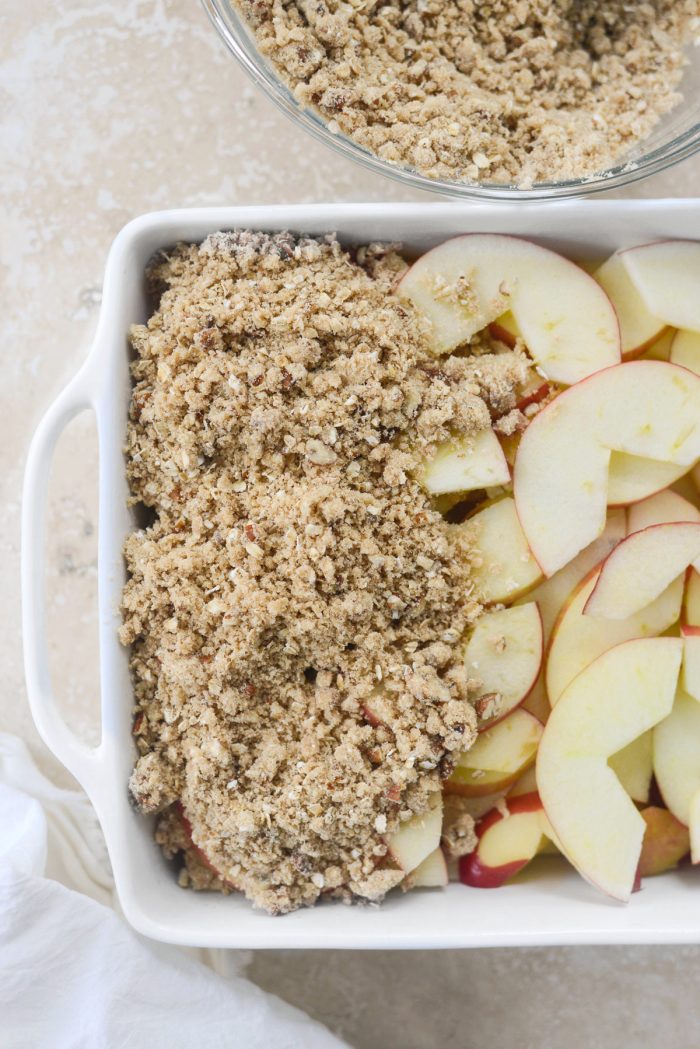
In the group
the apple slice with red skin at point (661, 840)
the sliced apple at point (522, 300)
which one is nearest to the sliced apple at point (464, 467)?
the sliced apple at point (522, 300)

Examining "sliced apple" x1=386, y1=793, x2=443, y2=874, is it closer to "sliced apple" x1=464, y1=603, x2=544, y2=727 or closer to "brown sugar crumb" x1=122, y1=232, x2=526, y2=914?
"brown sugar crumb" x1=122, y1=232, x2=526, y2=914

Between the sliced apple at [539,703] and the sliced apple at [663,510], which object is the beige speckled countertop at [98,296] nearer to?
the sliced apple at [539,703]

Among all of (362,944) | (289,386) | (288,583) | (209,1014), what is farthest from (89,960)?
(289,386)

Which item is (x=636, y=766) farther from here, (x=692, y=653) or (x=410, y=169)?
(x=410, y=169)

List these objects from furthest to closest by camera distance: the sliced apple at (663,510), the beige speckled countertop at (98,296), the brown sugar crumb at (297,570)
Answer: the beige speckled countertop at (98,296) → the sliced apple at (663,510) → the brown sugar crumb at (297,570)

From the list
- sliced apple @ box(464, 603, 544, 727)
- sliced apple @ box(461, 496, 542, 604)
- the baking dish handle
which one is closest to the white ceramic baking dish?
the baking dish handle

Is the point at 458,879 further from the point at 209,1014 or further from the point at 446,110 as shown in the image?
the point at 446,110
